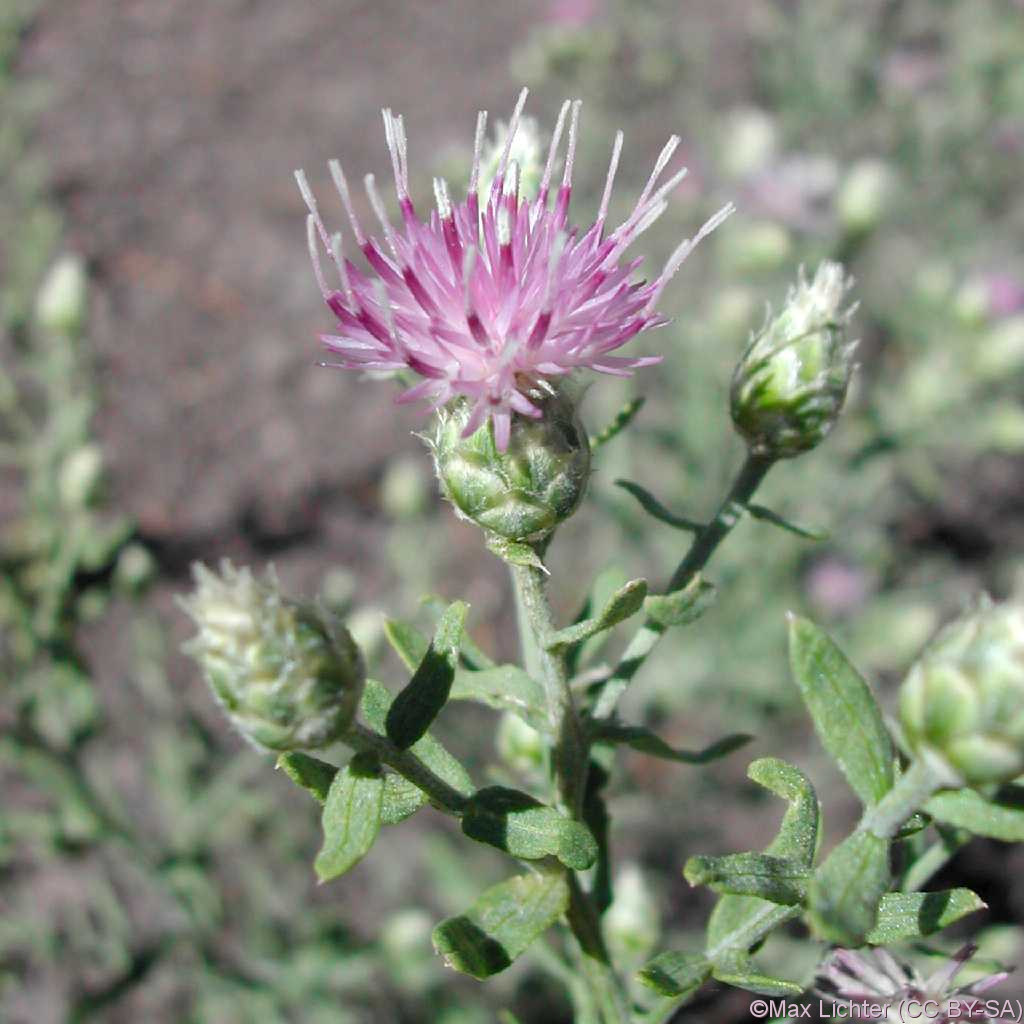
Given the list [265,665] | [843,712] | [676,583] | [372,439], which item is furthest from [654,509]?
[372,439]

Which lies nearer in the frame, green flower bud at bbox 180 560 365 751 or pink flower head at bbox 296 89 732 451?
green flower bud at bbox 180 560 365 751

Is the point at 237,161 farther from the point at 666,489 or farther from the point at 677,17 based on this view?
the point at 666,489

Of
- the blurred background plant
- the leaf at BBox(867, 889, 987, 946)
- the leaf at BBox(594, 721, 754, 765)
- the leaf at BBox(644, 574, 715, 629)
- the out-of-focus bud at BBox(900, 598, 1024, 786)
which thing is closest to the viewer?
the out-of-focus bud at BBox(900, 598, 1024, 786)

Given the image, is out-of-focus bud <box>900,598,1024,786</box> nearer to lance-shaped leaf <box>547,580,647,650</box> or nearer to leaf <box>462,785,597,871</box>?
lance-shaped leaf <box>547,580,647,650</box>

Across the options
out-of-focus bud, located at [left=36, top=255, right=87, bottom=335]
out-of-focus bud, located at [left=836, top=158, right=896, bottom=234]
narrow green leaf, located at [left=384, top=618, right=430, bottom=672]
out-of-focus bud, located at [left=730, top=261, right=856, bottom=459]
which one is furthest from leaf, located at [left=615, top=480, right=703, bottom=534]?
out-of-focus bud, located at [left=836, top=158, right=896, bottom=234]

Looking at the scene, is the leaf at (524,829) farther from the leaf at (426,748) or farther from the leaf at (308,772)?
the leaf at (308,772)

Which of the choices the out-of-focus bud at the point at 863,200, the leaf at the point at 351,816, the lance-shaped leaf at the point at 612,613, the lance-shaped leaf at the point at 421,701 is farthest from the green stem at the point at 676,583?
the out-of-focus bud at the point at 863,200
